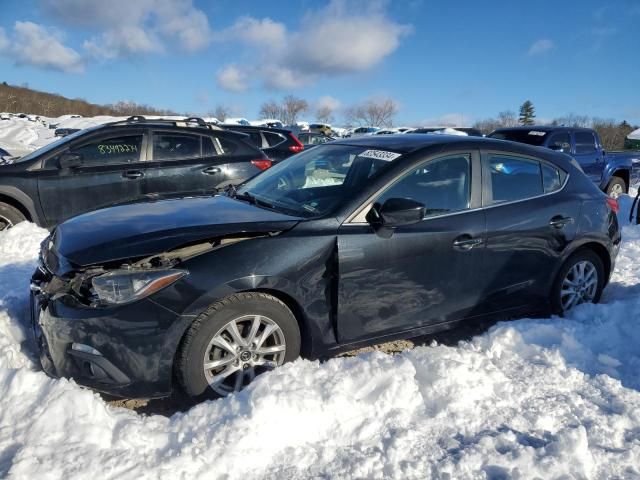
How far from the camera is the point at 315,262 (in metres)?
3.12

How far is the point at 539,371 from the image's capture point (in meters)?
3.37

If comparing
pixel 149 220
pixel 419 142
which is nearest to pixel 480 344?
pixel 419 142

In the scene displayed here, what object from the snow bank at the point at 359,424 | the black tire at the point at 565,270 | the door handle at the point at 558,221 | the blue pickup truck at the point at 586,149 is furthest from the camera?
the blue pickup truck at the point at 586,149

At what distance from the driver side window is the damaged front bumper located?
1655mm

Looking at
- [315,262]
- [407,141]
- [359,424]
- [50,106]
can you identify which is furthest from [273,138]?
[50,106]

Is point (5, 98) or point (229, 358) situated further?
point (5, 98)

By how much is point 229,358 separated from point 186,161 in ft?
14.6

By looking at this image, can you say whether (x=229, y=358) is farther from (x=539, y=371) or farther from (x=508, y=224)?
(x=508, y=224)

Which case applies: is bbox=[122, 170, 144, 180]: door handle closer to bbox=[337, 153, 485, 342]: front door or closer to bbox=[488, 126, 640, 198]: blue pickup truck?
bbox=[337, 153, 485, 342]: front door

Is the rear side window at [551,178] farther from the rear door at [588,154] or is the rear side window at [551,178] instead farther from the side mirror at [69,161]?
the rear door at [588,154]

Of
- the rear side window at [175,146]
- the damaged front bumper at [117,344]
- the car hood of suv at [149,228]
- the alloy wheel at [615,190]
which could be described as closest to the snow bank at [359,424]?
the damaged front bumper at [117,344]

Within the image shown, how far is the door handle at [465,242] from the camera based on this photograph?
141 inches

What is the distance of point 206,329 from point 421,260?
1482 mm

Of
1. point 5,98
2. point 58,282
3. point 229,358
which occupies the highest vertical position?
point 5,98
